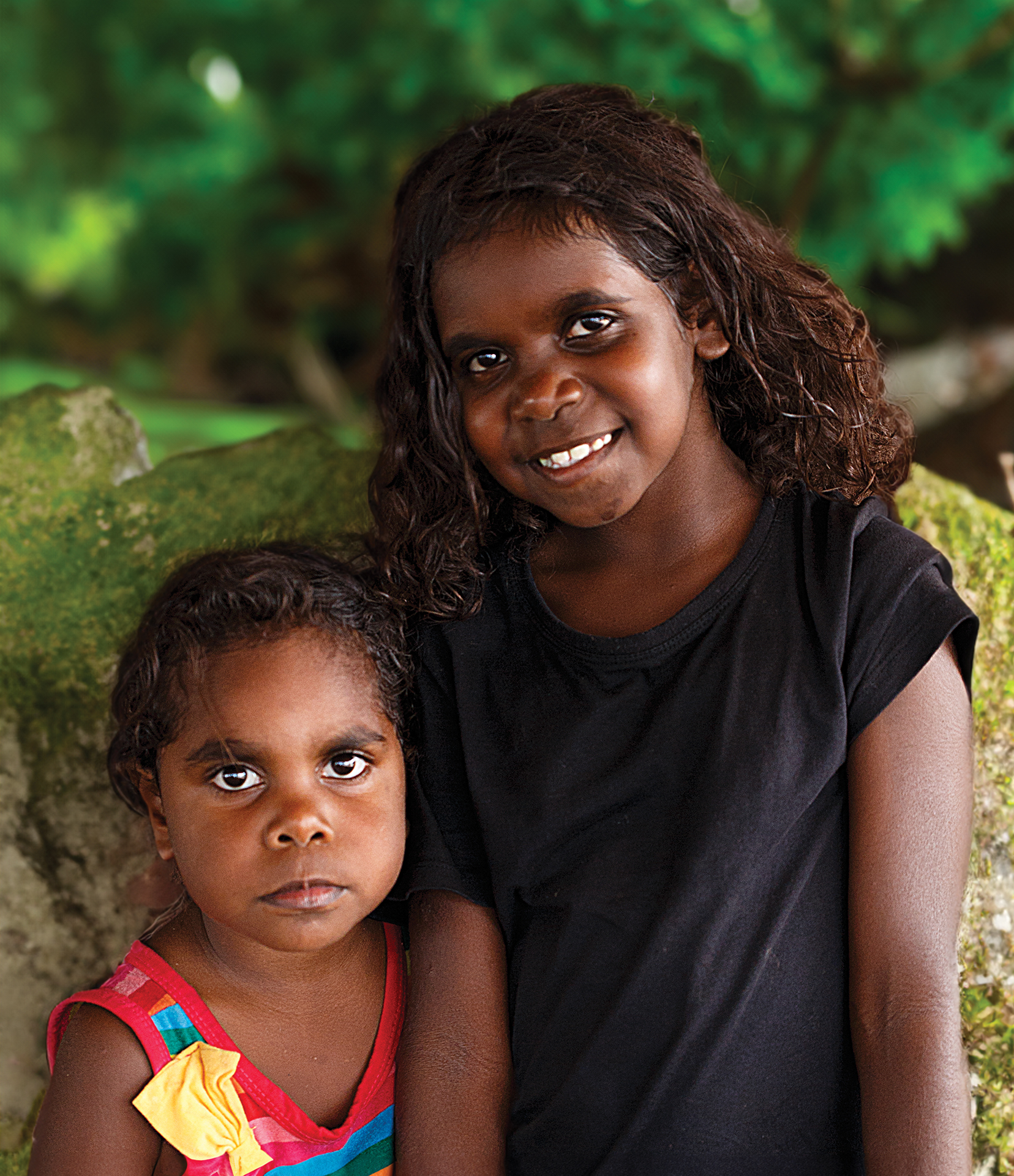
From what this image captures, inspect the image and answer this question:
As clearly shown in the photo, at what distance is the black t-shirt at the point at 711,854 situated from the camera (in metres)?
1.47

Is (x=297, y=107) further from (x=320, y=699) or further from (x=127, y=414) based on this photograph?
(x=320, y=699)

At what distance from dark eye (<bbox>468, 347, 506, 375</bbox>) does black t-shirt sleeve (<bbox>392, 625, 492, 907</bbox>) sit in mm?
392

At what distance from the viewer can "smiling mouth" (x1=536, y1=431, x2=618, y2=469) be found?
5.00 ft

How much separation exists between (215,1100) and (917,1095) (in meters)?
0.84

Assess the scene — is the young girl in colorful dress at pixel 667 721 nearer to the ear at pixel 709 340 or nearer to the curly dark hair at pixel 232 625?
the ear at pixel 709 340

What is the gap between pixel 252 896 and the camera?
1524 millimetres

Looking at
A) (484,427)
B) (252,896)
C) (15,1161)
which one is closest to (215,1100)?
(252,896)

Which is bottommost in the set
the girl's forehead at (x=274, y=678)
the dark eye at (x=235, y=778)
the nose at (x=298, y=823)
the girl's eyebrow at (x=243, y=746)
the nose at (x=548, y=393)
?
the nose at (x=298, y=823)

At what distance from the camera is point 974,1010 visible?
177 centimetres

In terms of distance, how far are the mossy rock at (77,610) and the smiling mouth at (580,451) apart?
2.20ft

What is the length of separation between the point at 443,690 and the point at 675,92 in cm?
221

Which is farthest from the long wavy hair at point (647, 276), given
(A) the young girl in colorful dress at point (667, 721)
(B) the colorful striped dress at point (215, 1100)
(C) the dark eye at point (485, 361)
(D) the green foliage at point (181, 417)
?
(D) the green foliage at point (181, 417)

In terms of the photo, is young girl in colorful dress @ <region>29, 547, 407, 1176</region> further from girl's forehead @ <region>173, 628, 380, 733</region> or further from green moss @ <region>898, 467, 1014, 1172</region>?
green moss @ <region>898, 467, 1014, 1172</region>

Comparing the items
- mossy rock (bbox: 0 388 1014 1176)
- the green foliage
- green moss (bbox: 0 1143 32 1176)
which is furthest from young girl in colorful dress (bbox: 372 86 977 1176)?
the green foliage
